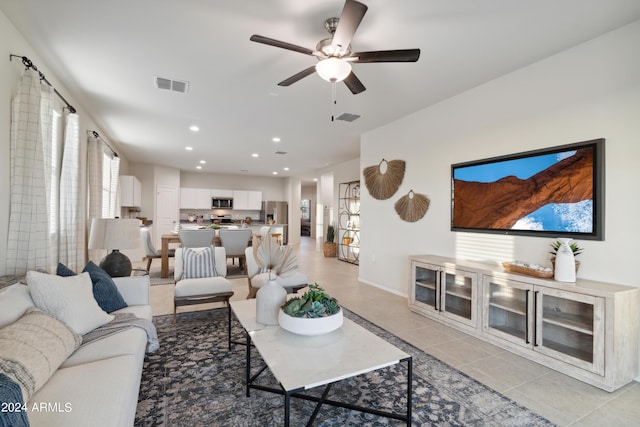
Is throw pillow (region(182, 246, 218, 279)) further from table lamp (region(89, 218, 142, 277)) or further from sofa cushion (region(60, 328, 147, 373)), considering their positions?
sofa cushion (region(60, 328, 147, 373))

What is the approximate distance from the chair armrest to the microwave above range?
8.00 m

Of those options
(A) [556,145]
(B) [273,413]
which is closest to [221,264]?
(B) [273,413]

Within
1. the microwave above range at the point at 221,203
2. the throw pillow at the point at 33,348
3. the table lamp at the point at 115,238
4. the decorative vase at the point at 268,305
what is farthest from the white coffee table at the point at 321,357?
the microwave above range at the point at 221,203

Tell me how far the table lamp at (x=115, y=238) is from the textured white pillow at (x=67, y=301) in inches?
43.5

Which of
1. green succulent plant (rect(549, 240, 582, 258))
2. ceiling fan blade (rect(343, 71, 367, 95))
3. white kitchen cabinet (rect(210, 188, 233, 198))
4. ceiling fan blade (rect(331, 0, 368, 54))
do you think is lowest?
green succulent plant (rect(549, 240, 582, 258))

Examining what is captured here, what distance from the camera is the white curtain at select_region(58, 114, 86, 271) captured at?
10.7 ft

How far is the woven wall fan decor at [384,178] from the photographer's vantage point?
15.1 feet

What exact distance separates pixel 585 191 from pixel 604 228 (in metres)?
0.34

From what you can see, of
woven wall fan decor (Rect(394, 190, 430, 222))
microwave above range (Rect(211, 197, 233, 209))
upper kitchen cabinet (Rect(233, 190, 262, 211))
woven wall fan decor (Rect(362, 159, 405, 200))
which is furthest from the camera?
upper kitchen cabinet (Rect(233, 190, 262, 211))

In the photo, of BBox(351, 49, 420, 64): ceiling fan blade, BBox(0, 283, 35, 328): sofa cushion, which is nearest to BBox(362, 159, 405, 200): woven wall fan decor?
BBox(351, 49, 420, 64): ceiling fan blade

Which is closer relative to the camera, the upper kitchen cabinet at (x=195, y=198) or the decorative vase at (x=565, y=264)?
the decorative vase at (x=565, y=264)

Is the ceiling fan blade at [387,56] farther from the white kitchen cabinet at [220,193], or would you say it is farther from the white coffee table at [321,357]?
the white kitchen cabinet at [220,193]

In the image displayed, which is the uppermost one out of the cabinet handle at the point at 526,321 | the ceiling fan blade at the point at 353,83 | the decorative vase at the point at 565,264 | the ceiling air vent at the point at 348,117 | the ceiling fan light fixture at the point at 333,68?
the ceiling air vent at the point at 348,117

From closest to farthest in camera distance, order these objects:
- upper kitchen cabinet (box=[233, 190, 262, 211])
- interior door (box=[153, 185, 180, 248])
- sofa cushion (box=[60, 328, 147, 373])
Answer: sofa cushion (box=[60, 328, 147, 373])
interior door (box=[153, 185, 180, 248])
upper kitchen cabinet (box=[233, 190, 262, 211])
